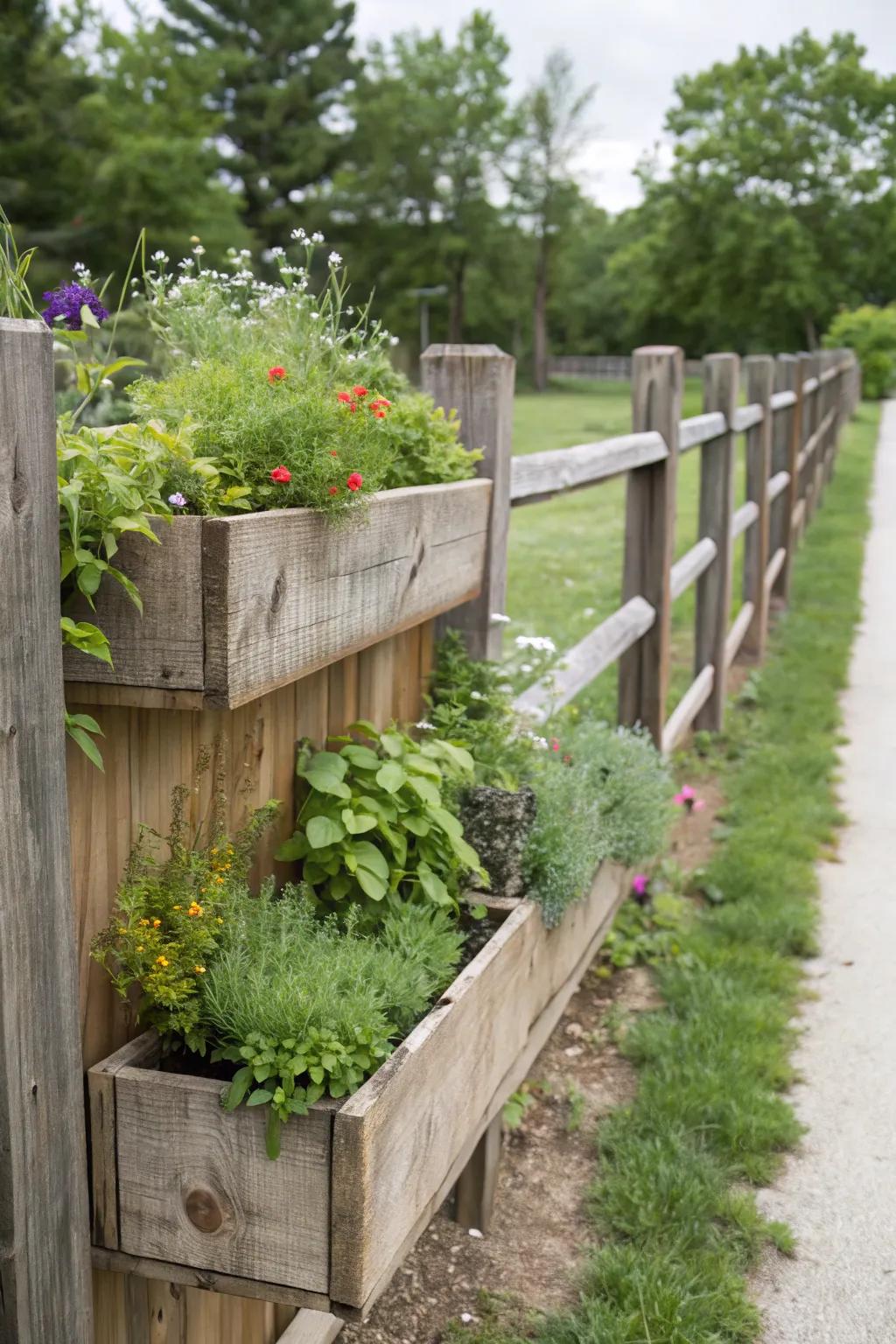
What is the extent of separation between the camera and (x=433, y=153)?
49281 millimetres

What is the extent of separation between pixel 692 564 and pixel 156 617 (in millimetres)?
4338

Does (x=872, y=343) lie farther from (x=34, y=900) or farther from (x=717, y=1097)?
(x=34, y=900)

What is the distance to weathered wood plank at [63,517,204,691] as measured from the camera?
1.62m

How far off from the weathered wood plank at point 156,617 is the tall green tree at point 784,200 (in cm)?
4678

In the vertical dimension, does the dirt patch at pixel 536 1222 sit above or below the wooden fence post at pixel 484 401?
below

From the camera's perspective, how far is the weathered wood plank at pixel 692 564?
17.3 feet

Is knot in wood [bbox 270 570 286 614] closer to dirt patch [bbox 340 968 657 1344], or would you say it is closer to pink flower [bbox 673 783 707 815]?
dirt patch [bbox 340 968 657 1344]

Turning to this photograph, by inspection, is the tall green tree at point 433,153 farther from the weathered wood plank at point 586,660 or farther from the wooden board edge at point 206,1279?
the wooden board edge at point 206,1279

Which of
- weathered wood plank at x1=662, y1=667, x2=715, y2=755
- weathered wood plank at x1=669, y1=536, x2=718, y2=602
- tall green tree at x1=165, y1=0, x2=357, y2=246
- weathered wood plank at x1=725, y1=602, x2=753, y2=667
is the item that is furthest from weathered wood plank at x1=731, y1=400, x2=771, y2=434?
tall green tree at x1=165, y1=0, x2=357, y2=246

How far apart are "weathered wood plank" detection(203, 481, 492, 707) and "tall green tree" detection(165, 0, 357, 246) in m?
42.5

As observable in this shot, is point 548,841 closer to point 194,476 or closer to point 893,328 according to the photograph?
point 194,476

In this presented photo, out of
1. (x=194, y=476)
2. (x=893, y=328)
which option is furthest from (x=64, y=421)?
(x=893, y=328)

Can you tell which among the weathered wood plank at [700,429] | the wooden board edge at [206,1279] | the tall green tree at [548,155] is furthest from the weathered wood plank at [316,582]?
the tall green tree at [548,155]

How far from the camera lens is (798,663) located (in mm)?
7938
